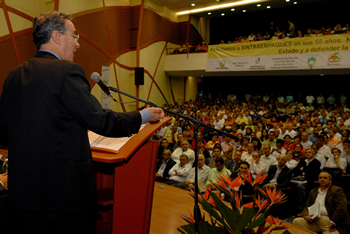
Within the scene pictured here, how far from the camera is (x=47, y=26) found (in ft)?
3.10

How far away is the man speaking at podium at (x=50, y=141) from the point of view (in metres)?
0.84

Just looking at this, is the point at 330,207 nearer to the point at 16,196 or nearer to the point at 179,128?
the point at 16,196

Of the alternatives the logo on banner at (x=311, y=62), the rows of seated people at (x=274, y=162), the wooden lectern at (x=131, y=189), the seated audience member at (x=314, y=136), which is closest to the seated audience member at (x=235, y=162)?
the rows of seated people at (x=274, y=162)

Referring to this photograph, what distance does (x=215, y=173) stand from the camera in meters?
3.82

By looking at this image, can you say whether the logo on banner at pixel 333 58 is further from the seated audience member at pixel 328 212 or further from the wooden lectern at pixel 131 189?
the wooden lectern at pixel 131 189

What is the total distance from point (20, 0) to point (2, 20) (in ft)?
2.20

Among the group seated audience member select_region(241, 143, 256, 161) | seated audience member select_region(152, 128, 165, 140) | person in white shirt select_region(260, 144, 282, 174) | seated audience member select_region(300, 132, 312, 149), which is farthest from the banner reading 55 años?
person in white shirt select_region(260, 144, 282, 174)

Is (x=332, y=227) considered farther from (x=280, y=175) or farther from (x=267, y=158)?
(x=267, y=158)

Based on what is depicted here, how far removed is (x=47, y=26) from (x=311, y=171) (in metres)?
3.83

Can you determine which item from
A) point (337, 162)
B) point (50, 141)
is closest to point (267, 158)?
point (337, 162)

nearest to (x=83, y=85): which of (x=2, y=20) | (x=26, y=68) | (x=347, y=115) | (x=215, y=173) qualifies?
(x=26, y=68)

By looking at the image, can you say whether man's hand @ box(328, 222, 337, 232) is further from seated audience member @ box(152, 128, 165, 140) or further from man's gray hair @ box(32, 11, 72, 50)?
seated audience member @ box(152, 128, 165, 140)

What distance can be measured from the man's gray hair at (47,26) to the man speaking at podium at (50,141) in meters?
0.11

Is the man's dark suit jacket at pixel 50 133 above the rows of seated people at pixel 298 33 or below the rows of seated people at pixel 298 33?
below
